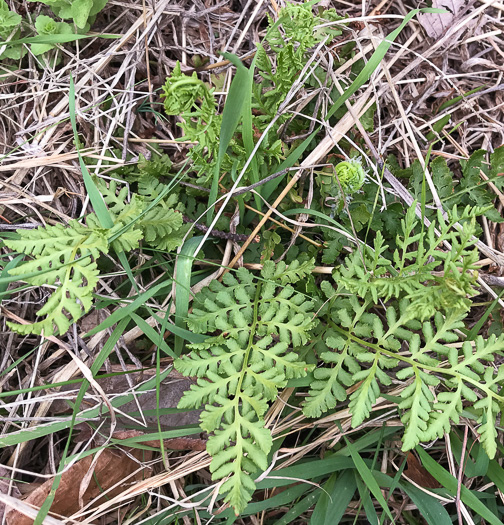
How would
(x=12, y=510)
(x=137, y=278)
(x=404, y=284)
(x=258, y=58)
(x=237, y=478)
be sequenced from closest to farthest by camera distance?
(x=237, y=478), (x=404, y=284), (x=258, y=58), (x=12, y=510), (x=137, y=278)

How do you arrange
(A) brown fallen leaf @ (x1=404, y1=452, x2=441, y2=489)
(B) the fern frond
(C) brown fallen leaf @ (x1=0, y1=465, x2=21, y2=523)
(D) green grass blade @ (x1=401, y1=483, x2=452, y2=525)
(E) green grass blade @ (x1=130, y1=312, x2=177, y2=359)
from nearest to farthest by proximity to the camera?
(B) the fern frond < (E) green grass blade @ (x1=130, y1=312, x2=177, y2=359) < (D) green grass blade @ (x1=401, y1=483, x2=452, y2=525) < (C) brown fallen leaf @ (x1=0, y1=465, x2=21, y2=523) < (A) brown fallen leaf @ (x1=404, y1=452, x2=441, y2=489)

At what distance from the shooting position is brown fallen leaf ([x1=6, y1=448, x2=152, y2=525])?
2.36 metres

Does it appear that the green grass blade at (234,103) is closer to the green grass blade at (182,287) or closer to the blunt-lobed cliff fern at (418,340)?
the green grass blade at (182,287)

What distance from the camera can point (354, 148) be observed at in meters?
2.52

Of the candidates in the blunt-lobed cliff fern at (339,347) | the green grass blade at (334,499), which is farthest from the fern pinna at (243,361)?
the green grass blade at (334,499)

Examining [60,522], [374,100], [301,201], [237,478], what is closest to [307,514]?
[237,478]

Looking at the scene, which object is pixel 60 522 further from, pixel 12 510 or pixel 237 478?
pixel 237 478

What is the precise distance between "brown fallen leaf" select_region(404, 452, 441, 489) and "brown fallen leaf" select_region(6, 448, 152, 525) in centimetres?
140

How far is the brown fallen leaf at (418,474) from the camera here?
2553 millimetres

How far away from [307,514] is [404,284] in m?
1.48

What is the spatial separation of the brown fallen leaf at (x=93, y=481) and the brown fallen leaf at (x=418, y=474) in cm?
140

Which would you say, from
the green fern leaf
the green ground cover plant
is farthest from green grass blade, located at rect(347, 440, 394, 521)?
the green fern leaf

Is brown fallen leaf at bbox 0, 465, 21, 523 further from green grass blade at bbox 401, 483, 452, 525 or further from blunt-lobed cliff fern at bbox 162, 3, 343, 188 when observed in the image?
green grass blade at bbox 401, 483, 452, 525

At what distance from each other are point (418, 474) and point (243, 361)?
129 centimetres
